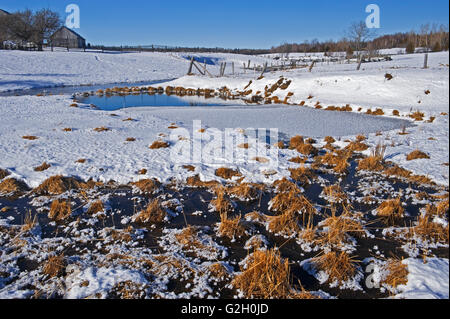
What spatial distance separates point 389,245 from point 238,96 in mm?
21740

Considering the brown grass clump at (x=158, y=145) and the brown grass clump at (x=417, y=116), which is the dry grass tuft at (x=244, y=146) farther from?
the brown grass clump at (x=417, y=116)

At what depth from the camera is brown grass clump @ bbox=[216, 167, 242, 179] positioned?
779cm

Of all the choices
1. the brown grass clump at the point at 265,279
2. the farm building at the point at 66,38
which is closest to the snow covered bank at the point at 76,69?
the farm building at the point at 66,38

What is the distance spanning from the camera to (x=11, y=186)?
684cm

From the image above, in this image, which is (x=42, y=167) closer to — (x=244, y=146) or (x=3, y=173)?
(x=3, y=173)

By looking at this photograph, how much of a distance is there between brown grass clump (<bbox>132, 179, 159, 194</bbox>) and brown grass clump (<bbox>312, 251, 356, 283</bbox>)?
423 cm

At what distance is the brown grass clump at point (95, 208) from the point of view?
19.4 ft

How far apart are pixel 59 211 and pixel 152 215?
6.39 feet

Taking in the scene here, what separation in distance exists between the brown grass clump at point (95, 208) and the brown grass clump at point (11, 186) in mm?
2264

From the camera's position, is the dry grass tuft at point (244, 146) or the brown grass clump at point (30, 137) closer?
the dry grass tuft at point (244, 146)

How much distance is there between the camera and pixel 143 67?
47.7 m

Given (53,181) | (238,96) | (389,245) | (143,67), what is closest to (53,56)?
(143,67)

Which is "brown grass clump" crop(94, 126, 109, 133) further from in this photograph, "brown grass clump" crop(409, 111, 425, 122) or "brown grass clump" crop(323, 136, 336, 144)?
"brown grass clump" crop(409, 111, 425, 122)
